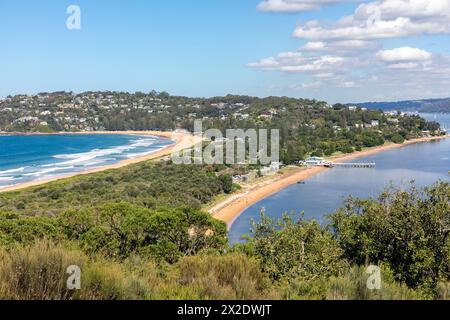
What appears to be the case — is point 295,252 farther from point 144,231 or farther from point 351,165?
point 351,165

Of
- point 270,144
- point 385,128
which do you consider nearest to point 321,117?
point 385,128

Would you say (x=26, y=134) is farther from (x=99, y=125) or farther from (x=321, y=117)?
(x=321, y=117)

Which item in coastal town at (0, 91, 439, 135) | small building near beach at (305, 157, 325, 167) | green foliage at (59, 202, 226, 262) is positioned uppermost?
coastal town at (0, 91, 439, 135)

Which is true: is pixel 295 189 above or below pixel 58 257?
below

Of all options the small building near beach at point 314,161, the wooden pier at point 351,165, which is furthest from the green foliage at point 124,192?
the wooden pier at point 351,165

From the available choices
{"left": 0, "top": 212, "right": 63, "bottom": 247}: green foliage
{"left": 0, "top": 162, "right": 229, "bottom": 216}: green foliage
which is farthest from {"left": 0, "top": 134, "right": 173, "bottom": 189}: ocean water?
{"left": 0, "top": 212, "right": 63, "bottom": 247}: green foliage

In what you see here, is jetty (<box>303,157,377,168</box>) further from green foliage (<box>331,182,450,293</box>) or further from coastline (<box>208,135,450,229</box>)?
green foliage (<box>331,182,450,293</box>)
